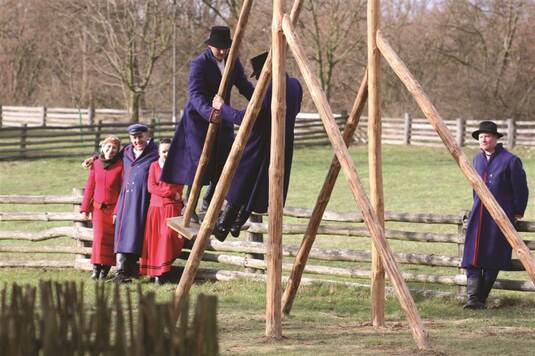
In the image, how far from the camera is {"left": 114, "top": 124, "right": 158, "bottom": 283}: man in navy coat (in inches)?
452

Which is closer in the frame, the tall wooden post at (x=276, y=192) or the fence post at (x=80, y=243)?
the tall wooden post at (x=276, y=192)

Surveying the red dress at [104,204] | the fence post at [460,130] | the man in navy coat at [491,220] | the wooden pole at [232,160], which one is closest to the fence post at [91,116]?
the fence post at [460,130]

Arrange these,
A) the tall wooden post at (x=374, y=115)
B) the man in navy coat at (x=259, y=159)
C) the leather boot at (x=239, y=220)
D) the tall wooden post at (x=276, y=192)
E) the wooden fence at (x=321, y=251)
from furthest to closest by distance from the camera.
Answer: the wooden fence at (x=321, y=251), the leather boot at (x=239, y=220), the man in navy coat at (x=259, y=159), the tall wooden post at (x=374, y=115), the tall wooden post at (x=276, y=192)

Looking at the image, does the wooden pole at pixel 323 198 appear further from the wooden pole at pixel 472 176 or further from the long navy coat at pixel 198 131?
the long navy coat at pixel 198 131

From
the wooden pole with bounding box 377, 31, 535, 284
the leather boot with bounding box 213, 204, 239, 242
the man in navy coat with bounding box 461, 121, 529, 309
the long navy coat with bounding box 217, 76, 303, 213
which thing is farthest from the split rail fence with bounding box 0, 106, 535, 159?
the wooden pole with bounding box 377, 31, 535, 284

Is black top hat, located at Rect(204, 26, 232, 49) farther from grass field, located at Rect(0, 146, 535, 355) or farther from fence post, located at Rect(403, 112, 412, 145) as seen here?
fence post, located at Rect(403, 112, 412, 145)

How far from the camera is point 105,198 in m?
12.0

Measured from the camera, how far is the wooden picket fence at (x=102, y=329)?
4855 mm

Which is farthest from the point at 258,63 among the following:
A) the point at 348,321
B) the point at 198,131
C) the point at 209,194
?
the point at 348,321

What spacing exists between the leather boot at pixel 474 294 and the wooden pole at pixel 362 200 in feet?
9.00

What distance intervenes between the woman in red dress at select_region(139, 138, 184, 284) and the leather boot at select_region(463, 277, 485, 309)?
3.12 metres

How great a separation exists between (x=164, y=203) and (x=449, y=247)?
17.0ft

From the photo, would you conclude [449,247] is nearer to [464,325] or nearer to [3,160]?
[464,325]

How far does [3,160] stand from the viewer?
2864cm
